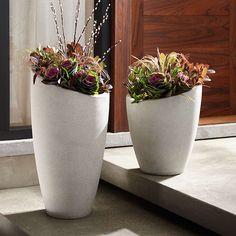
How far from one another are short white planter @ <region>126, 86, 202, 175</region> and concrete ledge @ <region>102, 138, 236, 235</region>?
76 mm

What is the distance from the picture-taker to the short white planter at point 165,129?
10.2 ft

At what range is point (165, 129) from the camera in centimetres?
311

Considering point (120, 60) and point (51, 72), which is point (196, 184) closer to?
point (51, 72)

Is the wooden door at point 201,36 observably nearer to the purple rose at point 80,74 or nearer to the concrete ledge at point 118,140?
the concrete ledge at point 118,140

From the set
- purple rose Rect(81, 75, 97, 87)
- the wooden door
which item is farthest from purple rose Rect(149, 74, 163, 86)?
the wooden door

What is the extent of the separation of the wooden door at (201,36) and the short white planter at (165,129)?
3.48ft

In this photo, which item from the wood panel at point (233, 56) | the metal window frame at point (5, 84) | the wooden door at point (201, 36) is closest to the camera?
the metal window frame at point (5, 84)

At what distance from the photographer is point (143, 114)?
3133mm

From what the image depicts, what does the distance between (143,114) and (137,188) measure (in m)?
0.38

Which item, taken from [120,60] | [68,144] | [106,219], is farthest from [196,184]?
[120,60]

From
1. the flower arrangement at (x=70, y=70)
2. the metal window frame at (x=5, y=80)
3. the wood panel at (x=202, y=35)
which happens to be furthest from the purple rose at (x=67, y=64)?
the wood panel at (x=202, y=35)

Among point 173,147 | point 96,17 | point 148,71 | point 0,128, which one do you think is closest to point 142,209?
point 173,147

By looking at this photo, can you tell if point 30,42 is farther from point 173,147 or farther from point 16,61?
point 173,147

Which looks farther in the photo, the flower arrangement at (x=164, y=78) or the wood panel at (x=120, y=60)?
the wood panel at (x=120, y=60)
